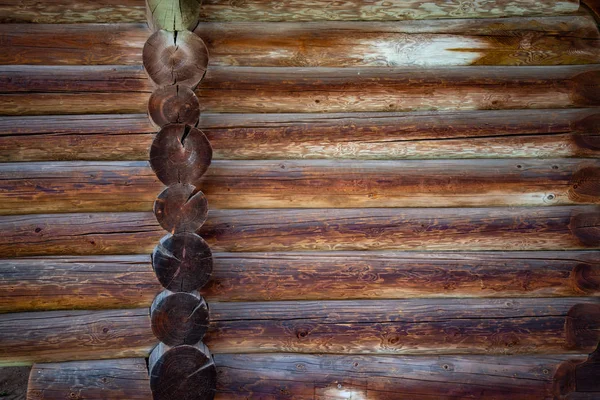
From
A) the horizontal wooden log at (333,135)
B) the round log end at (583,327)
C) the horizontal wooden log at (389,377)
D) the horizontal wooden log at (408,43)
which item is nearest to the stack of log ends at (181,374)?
the horizontal wooden log at (389,377)

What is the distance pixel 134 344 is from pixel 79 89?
70.6 inches

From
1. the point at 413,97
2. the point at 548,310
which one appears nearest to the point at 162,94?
the point at 413,97

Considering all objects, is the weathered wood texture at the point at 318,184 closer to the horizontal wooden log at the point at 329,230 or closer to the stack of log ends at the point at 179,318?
the horizontal wooden log at the point at 329,230

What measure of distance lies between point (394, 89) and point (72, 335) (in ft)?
9.17

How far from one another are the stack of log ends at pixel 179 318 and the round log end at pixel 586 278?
101 inches

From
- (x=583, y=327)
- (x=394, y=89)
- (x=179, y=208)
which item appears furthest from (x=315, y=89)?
(x=583, y=327)

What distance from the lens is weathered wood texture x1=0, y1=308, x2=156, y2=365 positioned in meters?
3.45

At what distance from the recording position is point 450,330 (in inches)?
142

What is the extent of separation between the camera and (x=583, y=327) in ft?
11.8

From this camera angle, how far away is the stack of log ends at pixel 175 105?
3.18 meters

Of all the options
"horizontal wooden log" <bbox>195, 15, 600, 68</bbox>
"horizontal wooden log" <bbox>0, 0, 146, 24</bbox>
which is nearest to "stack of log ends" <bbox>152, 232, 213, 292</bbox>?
"horizontal wooden log" <bbox>195, 15, 600, 68</bbox>

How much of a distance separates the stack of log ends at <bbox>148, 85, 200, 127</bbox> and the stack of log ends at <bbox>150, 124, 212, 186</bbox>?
0.09 metres

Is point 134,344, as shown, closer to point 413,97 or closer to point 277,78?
point 277,78

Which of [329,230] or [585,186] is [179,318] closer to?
[329,230]
